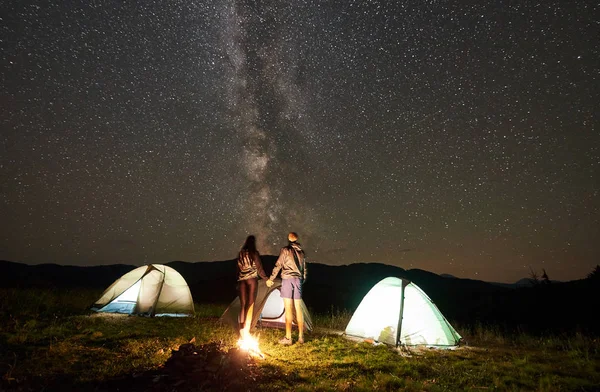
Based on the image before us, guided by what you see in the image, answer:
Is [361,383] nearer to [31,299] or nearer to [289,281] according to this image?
[289,281]

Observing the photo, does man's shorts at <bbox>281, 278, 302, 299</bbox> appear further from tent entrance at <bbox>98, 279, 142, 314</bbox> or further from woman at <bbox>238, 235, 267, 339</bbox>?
tent entrance at <bbox>98, 279, 142, 314</bbox>

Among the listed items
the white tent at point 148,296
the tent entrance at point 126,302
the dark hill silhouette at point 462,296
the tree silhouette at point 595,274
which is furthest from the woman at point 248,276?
the tree silhouette at point 595,274

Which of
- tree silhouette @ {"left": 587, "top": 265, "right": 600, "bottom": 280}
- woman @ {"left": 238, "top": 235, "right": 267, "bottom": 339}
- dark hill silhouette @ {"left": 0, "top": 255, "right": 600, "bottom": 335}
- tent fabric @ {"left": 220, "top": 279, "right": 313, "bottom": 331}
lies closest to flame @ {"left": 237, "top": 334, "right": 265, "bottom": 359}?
woman @ {"left": 238, "top": 235, "right": 267, "bottom": 339}

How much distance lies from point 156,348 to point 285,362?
8.93 feet

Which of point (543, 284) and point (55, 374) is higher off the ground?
point (543, 284)

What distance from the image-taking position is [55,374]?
521 cm

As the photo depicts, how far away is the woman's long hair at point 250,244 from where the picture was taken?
25.9 feet

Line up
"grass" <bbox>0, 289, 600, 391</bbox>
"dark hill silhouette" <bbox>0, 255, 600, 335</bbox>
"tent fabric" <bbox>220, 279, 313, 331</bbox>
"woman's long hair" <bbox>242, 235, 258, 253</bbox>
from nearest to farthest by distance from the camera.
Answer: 1. "grass" <bbox>0, 289, 600, 391</bbox>
2. "woman's long hair" <bbox>242, 235, 258, 253</bbox>
3. "tent fabric" <bbox>220, 279, 313, 331</bbox>
4. "dark hill silhouette" <bbox>0, 255, 600, 335</bbox>

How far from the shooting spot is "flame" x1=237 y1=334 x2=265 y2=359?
6.64 meters

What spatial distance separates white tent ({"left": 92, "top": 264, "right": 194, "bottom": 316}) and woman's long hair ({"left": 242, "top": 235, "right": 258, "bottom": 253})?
581cm

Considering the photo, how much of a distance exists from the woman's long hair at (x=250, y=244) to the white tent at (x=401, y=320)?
152 inches

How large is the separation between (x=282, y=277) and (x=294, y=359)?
1891mm

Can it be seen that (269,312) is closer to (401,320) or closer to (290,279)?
(290,279)

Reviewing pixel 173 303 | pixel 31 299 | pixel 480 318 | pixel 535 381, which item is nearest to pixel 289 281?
pixel 535 381
